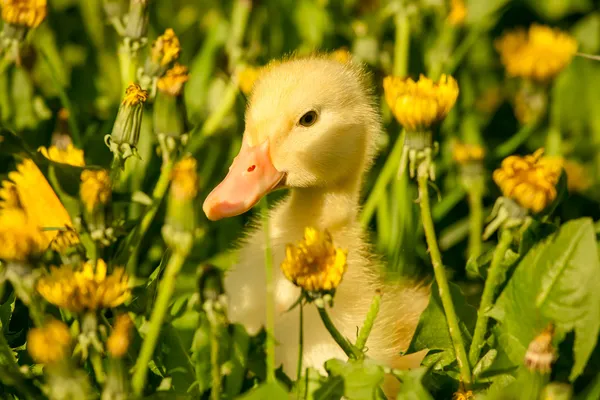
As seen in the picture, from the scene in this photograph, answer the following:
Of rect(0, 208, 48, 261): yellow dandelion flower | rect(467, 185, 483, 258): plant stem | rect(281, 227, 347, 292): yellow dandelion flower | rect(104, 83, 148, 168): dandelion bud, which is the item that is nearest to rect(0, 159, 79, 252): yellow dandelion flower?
rect(104, 83, 148, 168): dandelion bud

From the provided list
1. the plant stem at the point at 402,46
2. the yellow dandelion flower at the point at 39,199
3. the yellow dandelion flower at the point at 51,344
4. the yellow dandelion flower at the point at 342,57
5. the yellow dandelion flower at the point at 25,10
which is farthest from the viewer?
the plant stem at the point at 402,46

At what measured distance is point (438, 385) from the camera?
4.80 ft

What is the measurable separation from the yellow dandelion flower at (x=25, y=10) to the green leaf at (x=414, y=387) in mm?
958

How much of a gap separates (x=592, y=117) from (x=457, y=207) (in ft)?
2.25

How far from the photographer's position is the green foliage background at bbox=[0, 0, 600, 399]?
146 centimetres

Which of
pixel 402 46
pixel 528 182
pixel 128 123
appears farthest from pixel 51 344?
pixel 402 46

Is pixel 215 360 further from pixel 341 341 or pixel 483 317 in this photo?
pixel 483 317

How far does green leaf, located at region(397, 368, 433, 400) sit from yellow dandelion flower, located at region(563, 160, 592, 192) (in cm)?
146

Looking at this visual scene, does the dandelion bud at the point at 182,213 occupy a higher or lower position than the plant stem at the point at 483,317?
higher

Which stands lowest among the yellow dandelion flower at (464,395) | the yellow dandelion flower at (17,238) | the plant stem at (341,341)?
the yellow dandelion flower at (464,395)

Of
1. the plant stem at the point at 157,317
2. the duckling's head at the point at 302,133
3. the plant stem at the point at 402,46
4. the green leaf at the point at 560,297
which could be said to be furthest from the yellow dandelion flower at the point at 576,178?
the plant stem at the point at 157,317

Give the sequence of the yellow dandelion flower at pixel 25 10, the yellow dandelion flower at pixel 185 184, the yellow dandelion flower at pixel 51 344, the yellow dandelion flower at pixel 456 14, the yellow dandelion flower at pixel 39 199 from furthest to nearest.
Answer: the yellow dandelion flower at pixel 456 14, the yellow dandelion flower at pixel 25 10, the yellow dandelion flower at pixel 39 199, the yellow dandelion flower at pixel 185 184, the yellow dandelion flower at pixel 51 344

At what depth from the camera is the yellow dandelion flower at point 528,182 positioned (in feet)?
4.53

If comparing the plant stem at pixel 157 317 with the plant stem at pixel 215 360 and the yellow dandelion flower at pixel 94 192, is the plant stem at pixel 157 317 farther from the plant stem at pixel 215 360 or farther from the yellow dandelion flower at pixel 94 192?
the yellow dandelion flower at pixel 94 192
